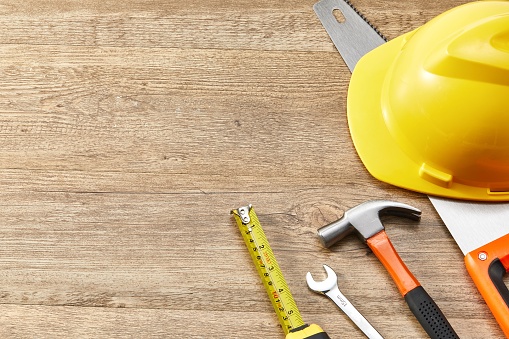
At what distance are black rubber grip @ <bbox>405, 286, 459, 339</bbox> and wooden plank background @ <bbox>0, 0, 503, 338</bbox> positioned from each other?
0.04 meters

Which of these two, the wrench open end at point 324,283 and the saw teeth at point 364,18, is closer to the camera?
the wrench open end at point 324,283

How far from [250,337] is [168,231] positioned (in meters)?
0.22

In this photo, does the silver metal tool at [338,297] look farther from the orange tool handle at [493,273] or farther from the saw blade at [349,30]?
the saw blade at [349,30]

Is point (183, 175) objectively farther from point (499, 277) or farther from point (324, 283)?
point (499, 277)

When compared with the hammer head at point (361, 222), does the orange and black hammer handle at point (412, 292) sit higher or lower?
lower

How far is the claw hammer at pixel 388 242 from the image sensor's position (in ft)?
3.38

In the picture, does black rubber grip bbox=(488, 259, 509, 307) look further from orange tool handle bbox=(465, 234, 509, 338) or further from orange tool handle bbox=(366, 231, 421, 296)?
orange tool handle bbox=(366, 231, 421, 296)

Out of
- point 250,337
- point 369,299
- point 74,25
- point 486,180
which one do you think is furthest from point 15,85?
point 486,180

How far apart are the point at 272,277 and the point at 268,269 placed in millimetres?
15

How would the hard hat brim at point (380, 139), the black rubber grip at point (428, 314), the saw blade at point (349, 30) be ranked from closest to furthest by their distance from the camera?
the black rubber grip at point (428, 314)
the hard hat brim at point (380, 139)
the saw blade at point (349, 30)

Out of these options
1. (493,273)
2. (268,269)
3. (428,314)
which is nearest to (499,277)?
(493,273)

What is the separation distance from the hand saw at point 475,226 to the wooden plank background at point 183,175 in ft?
0.08

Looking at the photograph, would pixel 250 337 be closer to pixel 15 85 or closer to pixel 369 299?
pixel 369 299

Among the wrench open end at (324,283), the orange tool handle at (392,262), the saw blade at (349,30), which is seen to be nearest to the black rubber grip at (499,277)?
the orange tool handle at (392,262)
